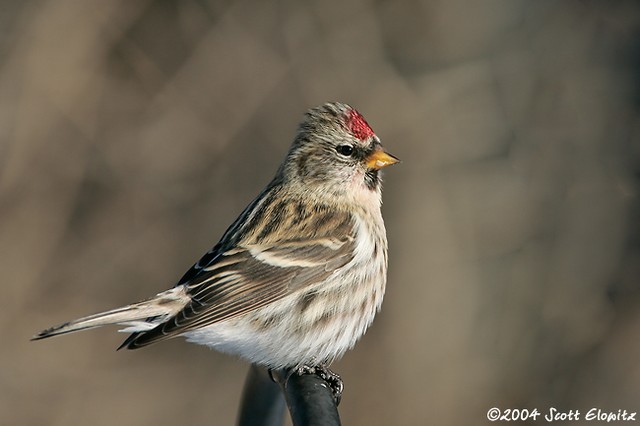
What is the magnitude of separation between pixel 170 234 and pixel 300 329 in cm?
277

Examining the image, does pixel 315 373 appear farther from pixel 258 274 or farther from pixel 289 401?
pixel 289 401

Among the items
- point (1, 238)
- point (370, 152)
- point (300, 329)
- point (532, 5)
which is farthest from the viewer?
point (532, 5)

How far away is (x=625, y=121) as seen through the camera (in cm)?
649

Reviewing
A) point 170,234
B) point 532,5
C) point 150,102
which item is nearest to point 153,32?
point 150,102

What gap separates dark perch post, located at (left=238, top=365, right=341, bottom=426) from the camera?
260 centimetres

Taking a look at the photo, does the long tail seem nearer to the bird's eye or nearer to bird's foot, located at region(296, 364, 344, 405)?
bird's foot, located at region(296, 364, 344, 405)

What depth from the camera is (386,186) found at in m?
6.20

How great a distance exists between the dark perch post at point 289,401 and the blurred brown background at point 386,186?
2.71 m

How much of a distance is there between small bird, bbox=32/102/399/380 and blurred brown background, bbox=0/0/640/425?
6.80 feet

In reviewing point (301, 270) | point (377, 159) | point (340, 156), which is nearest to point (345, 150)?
point (340, 156)

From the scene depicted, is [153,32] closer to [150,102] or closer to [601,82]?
[150,102]

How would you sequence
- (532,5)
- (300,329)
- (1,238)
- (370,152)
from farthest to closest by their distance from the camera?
(532,5) < (1,238) < (370,152) < (300,329)

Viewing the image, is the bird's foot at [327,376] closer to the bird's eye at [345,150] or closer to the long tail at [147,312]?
the long tail at [147,312]

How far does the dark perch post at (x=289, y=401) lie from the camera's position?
260 centimetres
